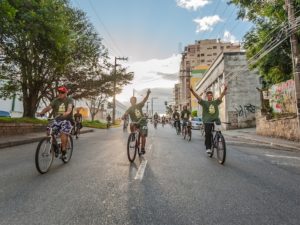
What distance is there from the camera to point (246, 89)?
30094 millimetres

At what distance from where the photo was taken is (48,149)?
5.75 m

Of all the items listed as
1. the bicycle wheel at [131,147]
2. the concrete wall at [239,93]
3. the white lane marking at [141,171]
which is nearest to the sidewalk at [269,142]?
the bicycle wheel at [131,147]

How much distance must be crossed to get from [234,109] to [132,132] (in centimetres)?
2484

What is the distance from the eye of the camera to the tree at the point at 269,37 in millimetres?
15602

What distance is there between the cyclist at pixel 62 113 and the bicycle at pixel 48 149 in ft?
0.37

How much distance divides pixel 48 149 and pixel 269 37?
55.3 feet

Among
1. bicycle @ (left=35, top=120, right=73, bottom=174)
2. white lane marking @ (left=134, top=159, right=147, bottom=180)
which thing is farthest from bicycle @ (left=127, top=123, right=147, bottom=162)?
bicycle @ (left=35, top=120, right=73, bottom=174)

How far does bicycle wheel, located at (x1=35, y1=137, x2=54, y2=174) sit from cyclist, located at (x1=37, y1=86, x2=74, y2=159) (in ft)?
1.49

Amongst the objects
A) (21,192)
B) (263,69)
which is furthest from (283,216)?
(263,69)

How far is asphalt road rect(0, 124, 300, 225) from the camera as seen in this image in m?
3.00

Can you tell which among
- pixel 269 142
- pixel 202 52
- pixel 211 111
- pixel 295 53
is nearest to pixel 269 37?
pixel 295 53

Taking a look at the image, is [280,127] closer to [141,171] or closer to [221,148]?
[221,148]

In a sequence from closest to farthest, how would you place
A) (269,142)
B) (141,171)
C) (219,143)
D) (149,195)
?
(149,195)
(141,171)
(219,143)
(269,142)

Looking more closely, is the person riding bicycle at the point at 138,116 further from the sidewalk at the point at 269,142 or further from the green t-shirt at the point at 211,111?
the sidewalk at the point at 269,142
